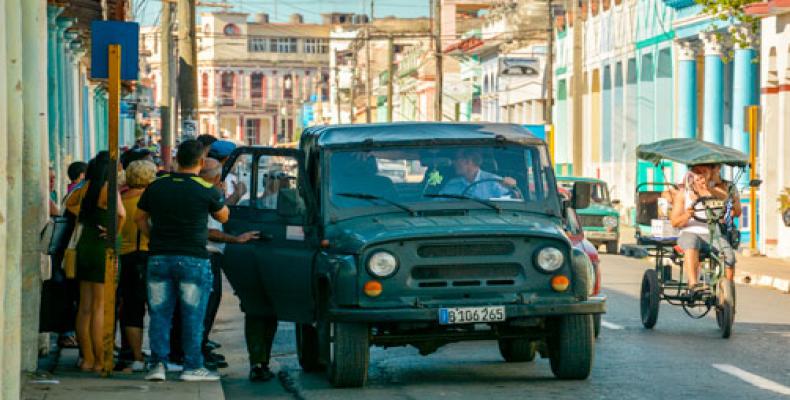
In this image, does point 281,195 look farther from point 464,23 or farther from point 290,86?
point 290,86

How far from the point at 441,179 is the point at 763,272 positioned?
585 inches

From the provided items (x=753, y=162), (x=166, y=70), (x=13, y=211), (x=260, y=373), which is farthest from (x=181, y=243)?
(x=166, y=70)

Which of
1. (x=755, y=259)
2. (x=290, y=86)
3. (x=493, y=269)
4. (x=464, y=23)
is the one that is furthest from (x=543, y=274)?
(x=290, y=86)

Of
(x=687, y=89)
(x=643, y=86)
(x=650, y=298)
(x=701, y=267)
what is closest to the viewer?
(x=650, y=298)

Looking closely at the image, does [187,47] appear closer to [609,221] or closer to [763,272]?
[609,221]

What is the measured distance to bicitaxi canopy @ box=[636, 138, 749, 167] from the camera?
17234mm

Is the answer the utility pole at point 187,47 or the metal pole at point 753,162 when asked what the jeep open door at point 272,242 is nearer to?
the metal pole at point 753,162

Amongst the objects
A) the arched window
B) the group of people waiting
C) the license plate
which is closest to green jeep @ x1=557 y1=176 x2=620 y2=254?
the group of people waiting

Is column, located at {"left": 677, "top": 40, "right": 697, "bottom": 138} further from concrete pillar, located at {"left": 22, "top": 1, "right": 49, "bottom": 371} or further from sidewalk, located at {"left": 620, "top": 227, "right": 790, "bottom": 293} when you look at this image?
concrete pillar, located at {"left": 22, "top": 1, "right": 49, "bottom": 371}

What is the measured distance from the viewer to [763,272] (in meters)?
26.8

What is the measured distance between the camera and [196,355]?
12.7m

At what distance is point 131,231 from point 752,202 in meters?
19.3

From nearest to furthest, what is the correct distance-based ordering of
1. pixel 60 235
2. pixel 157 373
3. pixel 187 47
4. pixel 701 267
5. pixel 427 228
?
pixel 427 228 → pixel 157 373 → pixel 60 235 → pixel 701 267 → pixel 187 47

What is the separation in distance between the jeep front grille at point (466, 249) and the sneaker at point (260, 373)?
1.93 meters
